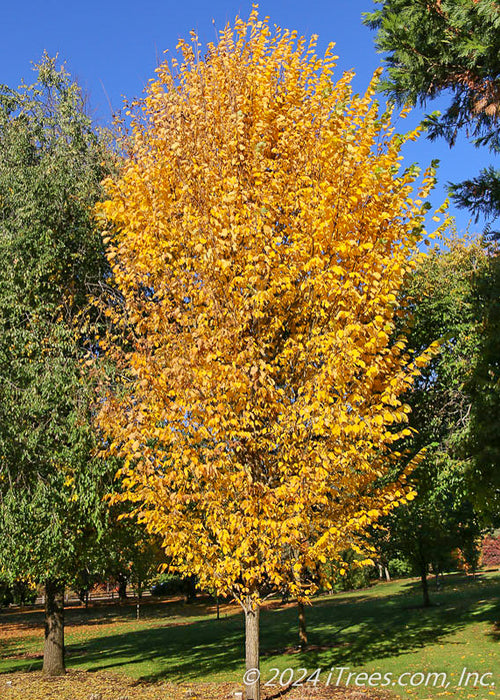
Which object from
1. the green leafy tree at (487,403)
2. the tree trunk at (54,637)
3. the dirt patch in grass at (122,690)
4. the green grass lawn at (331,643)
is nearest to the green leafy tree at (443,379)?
the green leafy tree at (487,403)

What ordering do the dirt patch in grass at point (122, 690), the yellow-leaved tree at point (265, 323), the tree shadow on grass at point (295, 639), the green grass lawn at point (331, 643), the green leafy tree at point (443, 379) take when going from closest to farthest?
the yellow-leaved tree at point (265, 323), the dirt patch in grass at point (122, 690), the green grass lawn at point (331, 643), the green leafy tree at point (443, 379), the tree shadow on grass at point (295, 639)

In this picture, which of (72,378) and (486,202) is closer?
(486,202)

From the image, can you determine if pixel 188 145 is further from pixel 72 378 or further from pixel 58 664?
pixel 58 664

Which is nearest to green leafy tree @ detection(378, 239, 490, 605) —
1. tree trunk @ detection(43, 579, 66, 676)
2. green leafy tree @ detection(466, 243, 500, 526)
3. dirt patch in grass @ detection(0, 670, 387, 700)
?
green leafy tree @ detection(466, 243, 500, 526)

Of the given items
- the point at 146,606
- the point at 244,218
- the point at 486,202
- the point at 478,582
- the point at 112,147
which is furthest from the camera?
the point at 146,606

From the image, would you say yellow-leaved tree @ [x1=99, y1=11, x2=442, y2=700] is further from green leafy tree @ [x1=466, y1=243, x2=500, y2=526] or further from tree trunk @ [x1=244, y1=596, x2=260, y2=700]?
green leafy tree @ [x1=466, y1=243, x2=500, y2=526]

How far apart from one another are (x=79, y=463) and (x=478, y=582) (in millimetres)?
31836

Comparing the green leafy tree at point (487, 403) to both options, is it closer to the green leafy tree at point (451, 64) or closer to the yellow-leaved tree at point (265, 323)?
the green leafy tree at point (451, 64)

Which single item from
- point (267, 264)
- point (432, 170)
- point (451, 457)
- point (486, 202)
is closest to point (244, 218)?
point (267, 264)

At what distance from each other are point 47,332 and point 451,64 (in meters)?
9.29

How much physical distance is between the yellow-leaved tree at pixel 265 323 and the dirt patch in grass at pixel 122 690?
4398 millimetres

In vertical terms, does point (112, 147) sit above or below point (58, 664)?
above

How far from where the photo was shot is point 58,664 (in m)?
14.9

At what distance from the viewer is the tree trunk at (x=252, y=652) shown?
7281 mm
